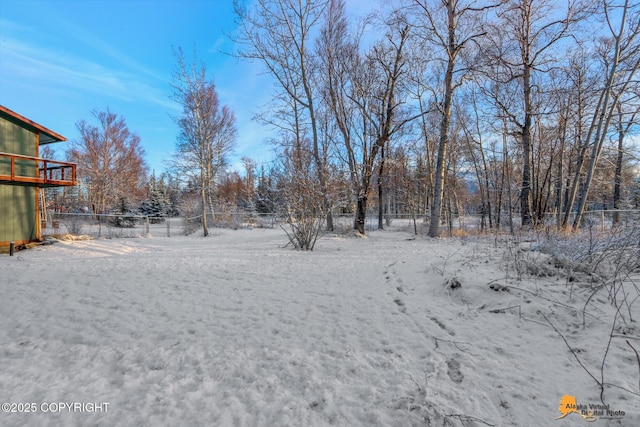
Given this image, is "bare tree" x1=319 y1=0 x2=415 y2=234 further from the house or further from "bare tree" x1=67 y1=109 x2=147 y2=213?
"bare tree" x1=67 y1=109 x2=147 y2=213

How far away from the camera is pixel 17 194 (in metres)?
9.30

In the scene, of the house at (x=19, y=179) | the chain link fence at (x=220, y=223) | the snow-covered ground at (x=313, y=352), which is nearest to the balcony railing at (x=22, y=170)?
the house at (x=19, y=179)

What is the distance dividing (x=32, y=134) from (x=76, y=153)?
16.6 metres

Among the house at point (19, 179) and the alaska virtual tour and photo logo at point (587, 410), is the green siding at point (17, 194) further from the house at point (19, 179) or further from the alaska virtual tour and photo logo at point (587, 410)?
the alaska virtual tour and photo logo at point (587, 410)

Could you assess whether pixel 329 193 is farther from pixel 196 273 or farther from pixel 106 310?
pixel 106 310

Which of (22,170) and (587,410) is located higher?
(22,170)

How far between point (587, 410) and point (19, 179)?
45.3 ft

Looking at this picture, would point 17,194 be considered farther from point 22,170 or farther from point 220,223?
point 220,223

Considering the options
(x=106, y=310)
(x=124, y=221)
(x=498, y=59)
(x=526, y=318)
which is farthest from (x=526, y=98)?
(x=124, y=221)

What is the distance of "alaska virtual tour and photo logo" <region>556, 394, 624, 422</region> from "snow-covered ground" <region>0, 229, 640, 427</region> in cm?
3

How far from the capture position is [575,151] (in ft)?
45.6

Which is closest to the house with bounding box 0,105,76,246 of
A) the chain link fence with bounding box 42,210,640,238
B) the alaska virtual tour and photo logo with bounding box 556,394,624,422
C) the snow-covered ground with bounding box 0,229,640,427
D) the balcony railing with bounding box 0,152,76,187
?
the balcony railing with bounding box 0,152,76,187

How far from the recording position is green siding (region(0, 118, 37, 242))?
888cm

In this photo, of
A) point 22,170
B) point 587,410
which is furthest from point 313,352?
point 22,170
